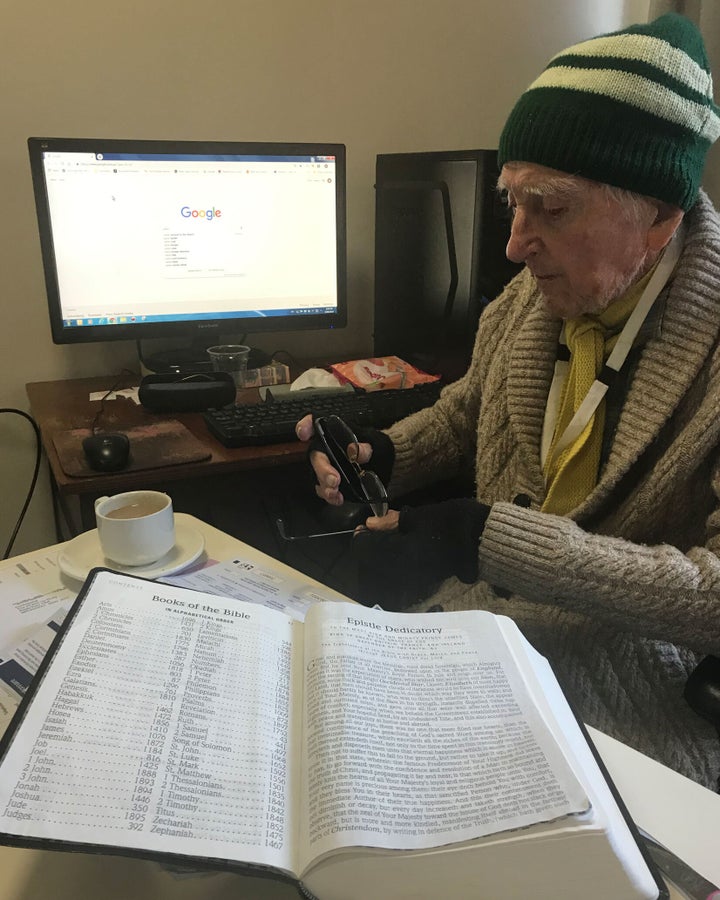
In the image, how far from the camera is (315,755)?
510mm

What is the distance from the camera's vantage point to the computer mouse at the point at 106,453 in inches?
42.4

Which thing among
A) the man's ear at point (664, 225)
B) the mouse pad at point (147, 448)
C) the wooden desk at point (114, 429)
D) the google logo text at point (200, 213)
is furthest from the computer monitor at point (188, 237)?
the man's ear at point (664, 225)

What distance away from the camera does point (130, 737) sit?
51 cm

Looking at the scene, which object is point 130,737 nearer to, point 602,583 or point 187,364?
point 602,583

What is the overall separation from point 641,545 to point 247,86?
1281mm

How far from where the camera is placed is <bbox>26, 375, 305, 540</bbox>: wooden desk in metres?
1.09

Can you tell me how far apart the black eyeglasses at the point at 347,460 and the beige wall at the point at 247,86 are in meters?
0.70

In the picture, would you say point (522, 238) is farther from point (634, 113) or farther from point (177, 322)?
point (177, 322)

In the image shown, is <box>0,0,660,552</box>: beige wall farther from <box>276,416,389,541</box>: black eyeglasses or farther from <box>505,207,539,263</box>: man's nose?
<box>505,207,539,263</box>: man's nose

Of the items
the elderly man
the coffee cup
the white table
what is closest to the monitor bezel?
the elderly man

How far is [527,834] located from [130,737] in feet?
0.89

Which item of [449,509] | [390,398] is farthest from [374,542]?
[390,398]

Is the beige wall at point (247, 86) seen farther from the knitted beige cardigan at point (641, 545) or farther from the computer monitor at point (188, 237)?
the knitted beige cardigan at point (641, 545)

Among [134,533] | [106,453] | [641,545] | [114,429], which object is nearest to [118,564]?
[134,533]
